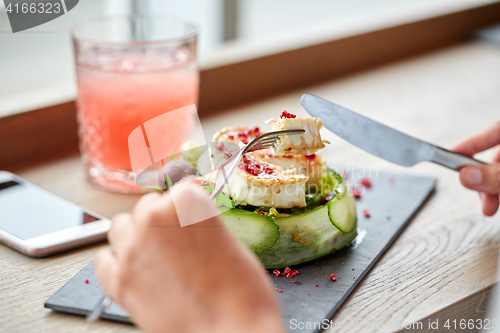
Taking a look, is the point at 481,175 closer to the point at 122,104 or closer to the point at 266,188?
the point at 266,188

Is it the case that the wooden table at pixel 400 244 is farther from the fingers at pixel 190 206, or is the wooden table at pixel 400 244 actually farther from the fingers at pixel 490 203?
the fingers at pixel 190 206

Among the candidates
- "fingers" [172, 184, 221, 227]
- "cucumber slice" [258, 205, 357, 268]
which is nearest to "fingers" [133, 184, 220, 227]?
"fingers" [172, 184, 221, 227]

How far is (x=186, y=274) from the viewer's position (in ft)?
1.71

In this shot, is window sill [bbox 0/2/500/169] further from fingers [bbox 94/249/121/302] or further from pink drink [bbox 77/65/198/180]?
fingers [bbox 94/249/121/302]

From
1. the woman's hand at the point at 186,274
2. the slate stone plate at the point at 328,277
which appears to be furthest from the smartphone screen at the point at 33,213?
the woman's hand at the point at 186,274

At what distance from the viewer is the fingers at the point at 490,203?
0.96 meters

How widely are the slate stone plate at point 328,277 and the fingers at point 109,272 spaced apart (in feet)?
0.34

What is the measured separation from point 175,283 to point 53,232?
0.38m

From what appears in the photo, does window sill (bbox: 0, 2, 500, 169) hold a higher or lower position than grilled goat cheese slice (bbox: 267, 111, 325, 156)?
lower

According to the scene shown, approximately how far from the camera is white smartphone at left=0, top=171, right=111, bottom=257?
798 millimetres

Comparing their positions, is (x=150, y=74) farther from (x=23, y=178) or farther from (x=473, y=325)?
(x=473, y=325)

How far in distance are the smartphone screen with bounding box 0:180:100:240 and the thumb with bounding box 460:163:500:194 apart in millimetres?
590

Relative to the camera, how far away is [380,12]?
2.23 meters

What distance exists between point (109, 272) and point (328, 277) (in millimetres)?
324
